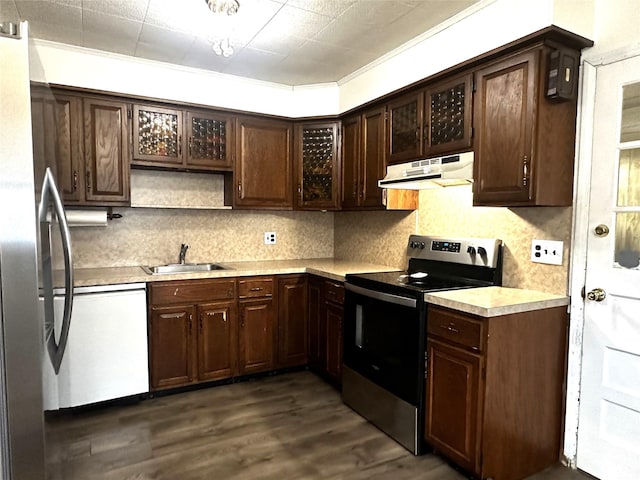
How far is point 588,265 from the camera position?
6.89 ft

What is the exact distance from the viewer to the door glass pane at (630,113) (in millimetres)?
1938

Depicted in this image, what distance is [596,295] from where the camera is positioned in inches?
81.2

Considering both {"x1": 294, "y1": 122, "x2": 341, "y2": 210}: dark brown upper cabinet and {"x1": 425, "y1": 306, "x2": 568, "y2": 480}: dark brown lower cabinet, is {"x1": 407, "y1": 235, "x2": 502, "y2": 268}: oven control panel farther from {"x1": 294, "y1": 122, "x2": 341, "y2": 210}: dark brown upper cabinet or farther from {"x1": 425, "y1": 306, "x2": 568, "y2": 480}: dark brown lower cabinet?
{"x1": 294, "y1": 122, "x2": 341, "y2": 210}: dark brown upper cabinet

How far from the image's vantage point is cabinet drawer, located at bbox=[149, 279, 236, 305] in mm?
2895

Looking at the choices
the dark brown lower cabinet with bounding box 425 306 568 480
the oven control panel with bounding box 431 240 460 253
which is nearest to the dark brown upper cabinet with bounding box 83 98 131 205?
the oven control panel with bounding box 431 240 460 253

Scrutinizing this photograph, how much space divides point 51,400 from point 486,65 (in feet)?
8.17

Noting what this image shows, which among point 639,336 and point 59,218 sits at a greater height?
point 59,218

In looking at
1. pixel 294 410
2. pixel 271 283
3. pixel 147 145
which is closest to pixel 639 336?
pixel 294 410

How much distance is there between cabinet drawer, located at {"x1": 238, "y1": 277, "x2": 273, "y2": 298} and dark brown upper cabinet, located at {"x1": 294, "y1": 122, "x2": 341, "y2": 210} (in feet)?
2.49

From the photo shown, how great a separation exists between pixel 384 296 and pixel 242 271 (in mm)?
1234

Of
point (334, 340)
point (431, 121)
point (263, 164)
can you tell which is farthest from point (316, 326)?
point (431, 121)

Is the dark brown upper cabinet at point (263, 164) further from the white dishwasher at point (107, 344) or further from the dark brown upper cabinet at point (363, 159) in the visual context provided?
the white dishwasher at point (107, 344)

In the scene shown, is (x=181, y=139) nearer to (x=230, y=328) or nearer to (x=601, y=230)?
(x=230, y=328)

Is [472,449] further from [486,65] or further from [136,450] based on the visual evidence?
[486,65]
